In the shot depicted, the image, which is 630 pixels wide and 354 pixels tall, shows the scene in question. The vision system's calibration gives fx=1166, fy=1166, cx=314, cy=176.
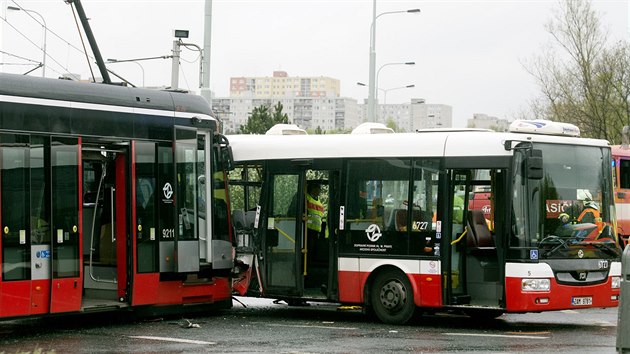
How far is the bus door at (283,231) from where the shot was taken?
1769cm

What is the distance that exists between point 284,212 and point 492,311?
140 inches

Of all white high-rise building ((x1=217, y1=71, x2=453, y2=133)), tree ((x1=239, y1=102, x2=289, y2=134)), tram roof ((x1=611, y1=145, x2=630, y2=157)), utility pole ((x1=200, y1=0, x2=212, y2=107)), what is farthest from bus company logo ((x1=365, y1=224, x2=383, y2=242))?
white high-rise building ((x1=217, y1=71, x2=453, y2=133))

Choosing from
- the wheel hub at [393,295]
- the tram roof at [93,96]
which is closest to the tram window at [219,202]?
the tram roof at [93,96]

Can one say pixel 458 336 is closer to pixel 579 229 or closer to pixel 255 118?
pixel 579 229

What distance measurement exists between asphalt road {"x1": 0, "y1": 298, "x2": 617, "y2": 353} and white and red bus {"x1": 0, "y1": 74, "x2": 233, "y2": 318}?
0.51 m

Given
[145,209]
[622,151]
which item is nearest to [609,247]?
[145,209]

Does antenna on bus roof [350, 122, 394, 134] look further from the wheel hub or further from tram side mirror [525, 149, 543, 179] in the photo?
tram side mirror [525, 149, 543, 179]

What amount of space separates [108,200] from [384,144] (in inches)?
161

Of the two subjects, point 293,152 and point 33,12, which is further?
point 33,12

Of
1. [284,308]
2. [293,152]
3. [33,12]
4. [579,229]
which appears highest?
[33,12]

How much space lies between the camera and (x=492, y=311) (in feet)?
54.4

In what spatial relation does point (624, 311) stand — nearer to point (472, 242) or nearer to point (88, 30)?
point (472, 242)

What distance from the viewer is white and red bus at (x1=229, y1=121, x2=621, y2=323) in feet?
51.8

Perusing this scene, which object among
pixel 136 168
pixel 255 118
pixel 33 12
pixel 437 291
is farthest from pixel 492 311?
pixel 255 118
